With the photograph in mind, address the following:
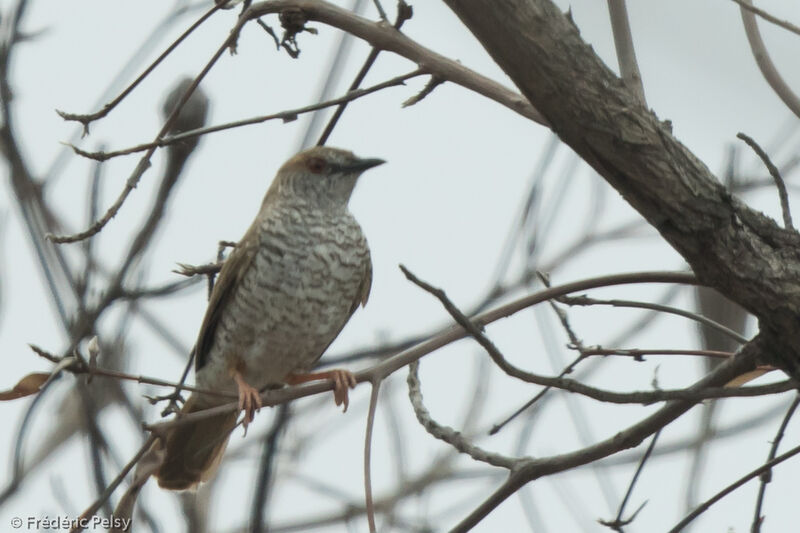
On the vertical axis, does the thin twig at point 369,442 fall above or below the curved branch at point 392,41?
below

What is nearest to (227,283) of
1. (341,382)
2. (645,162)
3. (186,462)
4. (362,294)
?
(362,294)

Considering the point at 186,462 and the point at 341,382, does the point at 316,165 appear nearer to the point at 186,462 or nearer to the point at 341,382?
the point at 186,462

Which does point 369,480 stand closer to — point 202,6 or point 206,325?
point 206,325

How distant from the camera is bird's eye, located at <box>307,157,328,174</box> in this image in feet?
16.8

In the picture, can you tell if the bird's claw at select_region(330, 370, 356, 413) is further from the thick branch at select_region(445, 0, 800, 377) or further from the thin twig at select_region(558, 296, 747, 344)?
the thick branch at select_region(445, 0, 800, 377)

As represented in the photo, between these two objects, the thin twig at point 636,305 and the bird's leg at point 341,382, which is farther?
the bird's leg at point 341,382

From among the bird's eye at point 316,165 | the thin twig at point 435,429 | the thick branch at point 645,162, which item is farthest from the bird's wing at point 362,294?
the thick branch at point 645,162

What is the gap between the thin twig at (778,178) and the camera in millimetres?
2248

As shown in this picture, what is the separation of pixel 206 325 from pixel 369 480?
248cm

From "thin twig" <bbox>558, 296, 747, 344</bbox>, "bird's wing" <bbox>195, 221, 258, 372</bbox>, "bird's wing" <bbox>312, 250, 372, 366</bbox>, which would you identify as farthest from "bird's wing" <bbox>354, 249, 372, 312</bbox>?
"thin twig" <bbox>558, 296, 747, 344</bbox>

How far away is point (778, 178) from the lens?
2291 millimetres

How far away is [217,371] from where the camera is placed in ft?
15.3

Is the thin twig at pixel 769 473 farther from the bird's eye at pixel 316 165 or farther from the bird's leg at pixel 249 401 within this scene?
the bird's eye at pixel 316 165

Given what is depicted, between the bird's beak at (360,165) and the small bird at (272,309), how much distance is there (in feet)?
0.87
